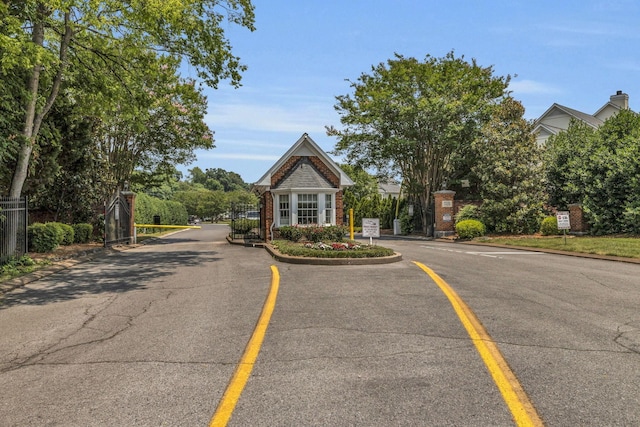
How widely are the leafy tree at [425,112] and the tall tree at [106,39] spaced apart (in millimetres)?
15811

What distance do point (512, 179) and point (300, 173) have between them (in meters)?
12.3

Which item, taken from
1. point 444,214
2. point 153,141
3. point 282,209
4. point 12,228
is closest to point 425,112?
point 444,214

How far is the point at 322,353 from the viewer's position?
486 centimetres

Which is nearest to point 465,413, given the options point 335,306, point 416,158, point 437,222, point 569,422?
point 569,422

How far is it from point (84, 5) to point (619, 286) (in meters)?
14.9

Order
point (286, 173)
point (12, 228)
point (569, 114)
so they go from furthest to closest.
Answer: point (569, 114)
point (286, 173)
point (12, 228)

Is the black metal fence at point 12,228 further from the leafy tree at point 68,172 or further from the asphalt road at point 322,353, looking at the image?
the asphalt road at point 322,353

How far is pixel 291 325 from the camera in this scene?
600cm

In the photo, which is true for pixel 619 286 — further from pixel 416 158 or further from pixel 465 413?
pixel 416 158

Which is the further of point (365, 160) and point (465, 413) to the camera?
point (365, 160)

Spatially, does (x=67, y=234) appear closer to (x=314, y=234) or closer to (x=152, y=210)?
(x=314, y=234)

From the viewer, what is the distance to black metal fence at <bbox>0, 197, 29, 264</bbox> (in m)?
13.0

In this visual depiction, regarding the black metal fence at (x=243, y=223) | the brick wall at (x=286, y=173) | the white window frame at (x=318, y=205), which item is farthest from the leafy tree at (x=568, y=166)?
the black metal fence at (x=243, y=223)

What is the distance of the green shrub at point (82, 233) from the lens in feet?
67.8
